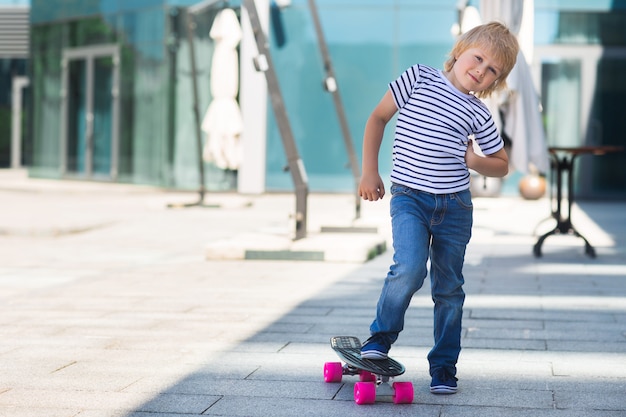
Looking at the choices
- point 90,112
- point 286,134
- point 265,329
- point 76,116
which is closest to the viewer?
point 265,329

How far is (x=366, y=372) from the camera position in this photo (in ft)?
12.9

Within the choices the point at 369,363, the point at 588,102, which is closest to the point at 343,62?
the point at 588,102

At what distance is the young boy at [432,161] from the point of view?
3.77 metres

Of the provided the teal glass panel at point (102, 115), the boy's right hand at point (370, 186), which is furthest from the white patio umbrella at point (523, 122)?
the teal glass panel at point (102, 115)

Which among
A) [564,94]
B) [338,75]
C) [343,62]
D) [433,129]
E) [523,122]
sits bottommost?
[433,129]

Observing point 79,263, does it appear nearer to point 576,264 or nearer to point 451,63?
point 576,264

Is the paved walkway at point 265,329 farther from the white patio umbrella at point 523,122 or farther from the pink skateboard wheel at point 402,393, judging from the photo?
the white patio umbrella at point 523,122

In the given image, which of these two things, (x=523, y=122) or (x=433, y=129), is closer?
(x=433, y=129)

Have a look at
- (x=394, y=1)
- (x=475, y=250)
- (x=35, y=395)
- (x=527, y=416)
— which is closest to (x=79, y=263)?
(x=475, y=250)

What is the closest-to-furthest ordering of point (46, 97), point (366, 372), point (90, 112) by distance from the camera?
point (366, 372) → point (90, 112) → point (46, 97)

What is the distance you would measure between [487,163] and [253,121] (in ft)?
52.5

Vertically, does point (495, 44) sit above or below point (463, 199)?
above

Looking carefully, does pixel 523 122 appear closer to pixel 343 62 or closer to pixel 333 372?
pixel 333 372

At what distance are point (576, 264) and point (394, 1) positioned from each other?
11.5 meters
